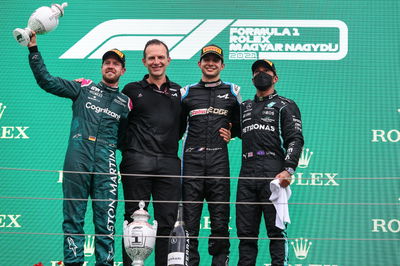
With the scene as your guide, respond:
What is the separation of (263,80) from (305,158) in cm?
118

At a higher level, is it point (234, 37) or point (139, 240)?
point (234, 37)

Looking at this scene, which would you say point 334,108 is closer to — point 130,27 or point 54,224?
point 130,27

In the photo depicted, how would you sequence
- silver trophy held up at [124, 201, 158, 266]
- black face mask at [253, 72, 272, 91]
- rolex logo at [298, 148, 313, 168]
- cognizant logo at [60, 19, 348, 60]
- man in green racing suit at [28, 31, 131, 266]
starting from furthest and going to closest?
1. cognizant logo at [60, 19, 348, 60]
2. rolex logo at [298, 148, 313, 168]
3. black face mask at [253, 72, 272, 91]
4. man in green racing suit at [28, 31, 131, 266]
5. silver trophy held up at [124, 201, 158, 266]

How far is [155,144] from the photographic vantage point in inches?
159

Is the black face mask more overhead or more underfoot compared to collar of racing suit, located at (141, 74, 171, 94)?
more overhead

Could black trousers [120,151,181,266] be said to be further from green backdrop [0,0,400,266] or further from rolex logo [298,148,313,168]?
rolex logo [298,148,313,168]

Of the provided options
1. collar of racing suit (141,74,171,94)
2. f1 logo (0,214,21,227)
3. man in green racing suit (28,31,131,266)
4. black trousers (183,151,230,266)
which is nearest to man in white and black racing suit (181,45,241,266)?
black trousers (183,151,230,266)

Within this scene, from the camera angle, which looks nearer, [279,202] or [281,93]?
[279,202]

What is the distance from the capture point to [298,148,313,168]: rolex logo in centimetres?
514

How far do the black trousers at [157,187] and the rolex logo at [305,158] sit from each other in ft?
4.54

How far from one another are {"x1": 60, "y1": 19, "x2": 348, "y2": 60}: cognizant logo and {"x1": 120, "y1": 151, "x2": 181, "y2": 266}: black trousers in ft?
5.42

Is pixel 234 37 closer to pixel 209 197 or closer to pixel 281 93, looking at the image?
pixel 281 93

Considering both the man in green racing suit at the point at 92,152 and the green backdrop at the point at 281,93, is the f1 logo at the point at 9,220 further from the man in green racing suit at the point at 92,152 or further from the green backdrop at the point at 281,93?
the man in green racing suit at the point at 92,152

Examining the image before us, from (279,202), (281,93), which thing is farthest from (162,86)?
(281,93)
